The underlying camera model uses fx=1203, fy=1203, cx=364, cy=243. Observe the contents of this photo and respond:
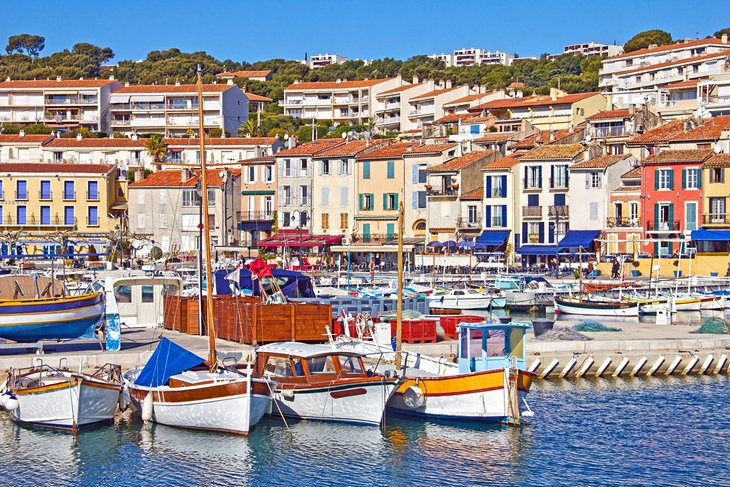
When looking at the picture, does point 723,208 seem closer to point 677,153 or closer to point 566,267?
point 677,153

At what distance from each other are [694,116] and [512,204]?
66.6ft

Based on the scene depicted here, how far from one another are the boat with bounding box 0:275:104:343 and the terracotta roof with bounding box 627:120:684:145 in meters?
54.4

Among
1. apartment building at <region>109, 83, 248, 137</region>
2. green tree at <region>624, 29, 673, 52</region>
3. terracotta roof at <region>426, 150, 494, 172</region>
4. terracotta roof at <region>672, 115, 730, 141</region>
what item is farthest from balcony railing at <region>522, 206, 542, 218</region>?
green tree at <region>624, 29, 673, 52</region>

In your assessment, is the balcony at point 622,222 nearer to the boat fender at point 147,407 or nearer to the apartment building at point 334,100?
the boat fender at point 147,407

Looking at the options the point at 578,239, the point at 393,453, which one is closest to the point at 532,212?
the point at 578,239

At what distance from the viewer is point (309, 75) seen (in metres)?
191

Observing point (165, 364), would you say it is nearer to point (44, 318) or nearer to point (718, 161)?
point (44, 318)

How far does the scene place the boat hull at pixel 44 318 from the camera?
36.0m

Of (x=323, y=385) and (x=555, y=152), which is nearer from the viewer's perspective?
(x=323, y=385)

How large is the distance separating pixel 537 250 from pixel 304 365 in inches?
2102

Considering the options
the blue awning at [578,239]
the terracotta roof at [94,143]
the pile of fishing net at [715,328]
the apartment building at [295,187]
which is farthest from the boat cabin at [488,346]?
the terracotta roof at [94,143]

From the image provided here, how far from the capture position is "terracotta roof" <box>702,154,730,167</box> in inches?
2996

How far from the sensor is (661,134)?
279 ft

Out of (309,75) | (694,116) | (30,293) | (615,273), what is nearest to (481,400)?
(30,293)
